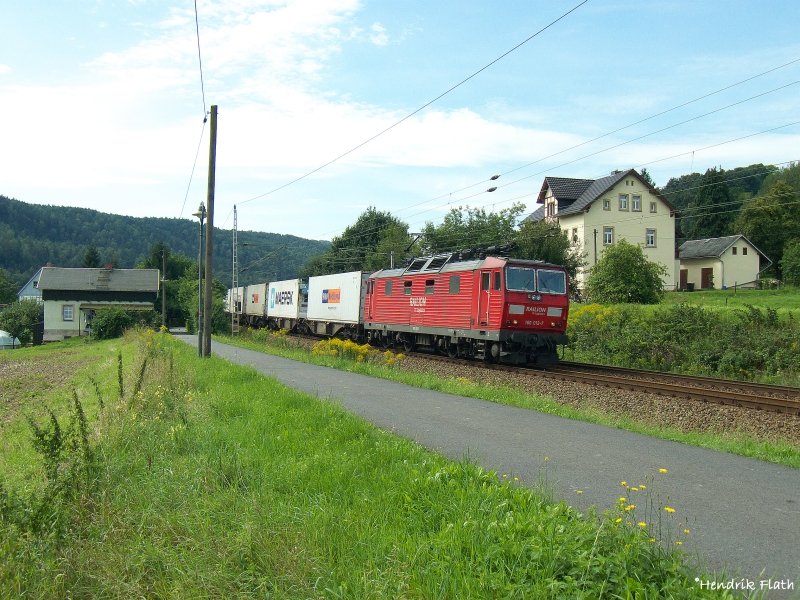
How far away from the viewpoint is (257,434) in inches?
325

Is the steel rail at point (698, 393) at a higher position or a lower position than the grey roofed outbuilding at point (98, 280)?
lower

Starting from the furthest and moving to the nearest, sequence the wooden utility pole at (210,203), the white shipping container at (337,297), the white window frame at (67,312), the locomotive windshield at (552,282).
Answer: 1. the white window frame at (67,312)
2. the white shipping container at (337,297)
3. the wooden utility pole at (210,203)
4. the locomotive windshield at (552,282)

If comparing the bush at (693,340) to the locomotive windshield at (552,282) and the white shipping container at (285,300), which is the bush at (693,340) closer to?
the locomotive windshield at (552,282)

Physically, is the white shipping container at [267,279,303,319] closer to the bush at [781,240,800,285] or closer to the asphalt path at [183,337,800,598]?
the asphalt path at [183,337,800,598]

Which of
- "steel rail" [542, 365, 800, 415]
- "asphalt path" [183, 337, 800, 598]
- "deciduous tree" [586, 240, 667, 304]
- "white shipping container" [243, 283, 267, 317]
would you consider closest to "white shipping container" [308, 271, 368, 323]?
"white shipping container" [243, 283, 267, 317]

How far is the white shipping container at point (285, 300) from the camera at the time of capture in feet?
135

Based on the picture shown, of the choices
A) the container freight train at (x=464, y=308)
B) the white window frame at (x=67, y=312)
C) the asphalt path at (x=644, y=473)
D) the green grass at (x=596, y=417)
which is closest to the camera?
the asphalt path at (x=644, y=473)

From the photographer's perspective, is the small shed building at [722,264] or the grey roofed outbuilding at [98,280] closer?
the small shed building at [722,264]

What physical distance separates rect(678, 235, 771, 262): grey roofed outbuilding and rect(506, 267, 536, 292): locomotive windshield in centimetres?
4904

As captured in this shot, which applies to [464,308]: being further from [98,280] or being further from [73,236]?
[73,236]

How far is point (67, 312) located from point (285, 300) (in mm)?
37915

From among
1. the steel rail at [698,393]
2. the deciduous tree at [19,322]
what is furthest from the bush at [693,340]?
the deciduous tree at [19,322]

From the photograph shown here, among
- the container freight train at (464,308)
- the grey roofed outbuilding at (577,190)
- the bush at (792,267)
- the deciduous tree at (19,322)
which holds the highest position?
the grey roofed outbuilding at (577,190)

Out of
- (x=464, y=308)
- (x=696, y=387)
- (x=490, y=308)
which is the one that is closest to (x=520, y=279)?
(x=490, y=308)
